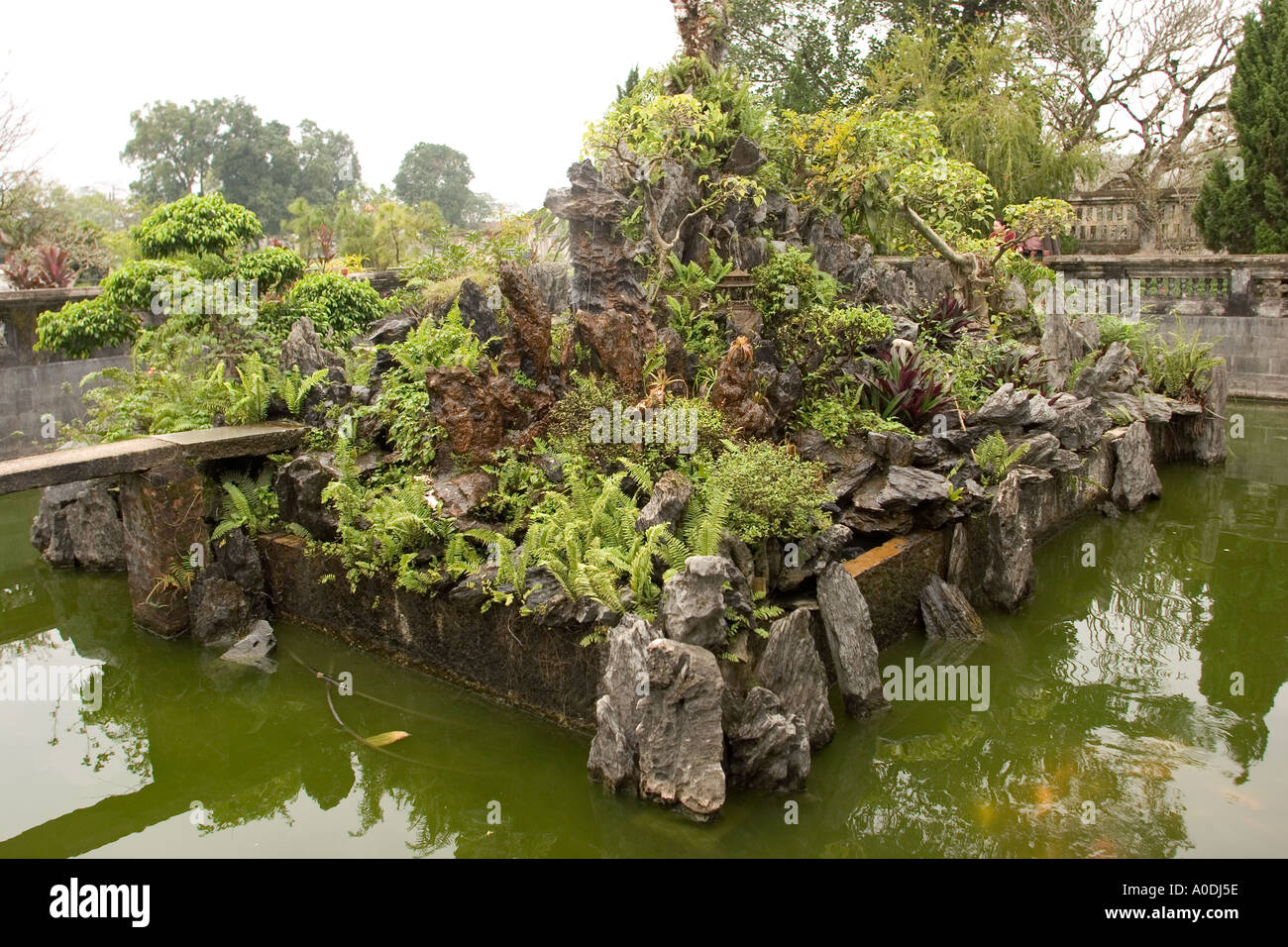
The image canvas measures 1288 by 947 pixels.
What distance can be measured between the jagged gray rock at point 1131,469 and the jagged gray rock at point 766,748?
6.10m

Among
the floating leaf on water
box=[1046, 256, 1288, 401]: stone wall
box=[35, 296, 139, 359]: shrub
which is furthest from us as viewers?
box=[1046, 256, 1288, 401]: stone wall

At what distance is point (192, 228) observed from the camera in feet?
30.2

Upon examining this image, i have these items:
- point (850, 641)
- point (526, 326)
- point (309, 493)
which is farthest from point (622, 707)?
point (526, 326)

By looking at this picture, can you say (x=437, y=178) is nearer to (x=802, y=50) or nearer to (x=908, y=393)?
(x=802, y=50)

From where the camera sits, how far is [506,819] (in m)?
4.83

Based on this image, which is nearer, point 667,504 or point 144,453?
point 667,504

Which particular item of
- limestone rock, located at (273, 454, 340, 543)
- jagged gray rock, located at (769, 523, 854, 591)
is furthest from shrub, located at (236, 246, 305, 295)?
jagged gray rock, located at (769, 523, 854, 591)

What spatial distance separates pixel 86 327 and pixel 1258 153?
16825 mm

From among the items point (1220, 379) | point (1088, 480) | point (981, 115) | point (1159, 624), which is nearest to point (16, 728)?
point (1159, 624)

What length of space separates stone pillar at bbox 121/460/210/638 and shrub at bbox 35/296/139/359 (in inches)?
97.2

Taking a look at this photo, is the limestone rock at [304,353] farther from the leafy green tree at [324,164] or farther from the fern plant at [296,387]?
the leafy green tree at [324,164]

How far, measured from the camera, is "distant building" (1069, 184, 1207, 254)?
22.5 metres

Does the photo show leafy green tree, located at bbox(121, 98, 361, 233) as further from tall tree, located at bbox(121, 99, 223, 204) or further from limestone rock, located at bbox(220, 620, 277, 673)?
limestone rock, located at bbox(220, 620, 277, 673)

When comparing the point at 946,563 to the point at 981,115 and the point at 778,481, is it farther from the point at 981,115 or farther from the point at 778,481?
the point at 981,115
